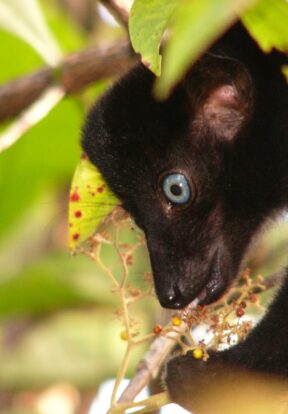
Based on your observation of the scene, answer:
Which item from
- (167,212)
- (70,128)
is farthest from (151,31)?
(70,128)

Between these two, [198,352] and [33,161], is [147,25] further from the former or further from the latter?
[33,161]

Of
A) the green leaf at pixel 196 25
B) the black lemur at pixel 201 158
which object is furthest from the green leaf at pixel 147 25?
the black lemur at pixel 201 158

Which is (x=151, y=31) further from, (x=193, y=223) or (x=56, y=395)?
(x=56, y=395)

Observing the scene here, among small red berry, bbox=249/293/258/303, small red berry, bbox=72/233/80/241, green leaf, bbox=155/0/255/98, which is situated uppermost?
green leaf, bbox=155/0/255/98

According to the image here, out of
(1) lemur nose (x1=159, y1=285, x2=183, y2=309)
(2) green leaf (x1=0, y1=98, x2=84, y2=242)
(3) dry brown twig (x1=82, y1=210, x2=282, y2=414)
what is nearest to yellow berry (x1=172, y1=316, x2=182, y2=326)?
(3) dry brown twig (x1=82, y1=210, x2=282, y2=414)

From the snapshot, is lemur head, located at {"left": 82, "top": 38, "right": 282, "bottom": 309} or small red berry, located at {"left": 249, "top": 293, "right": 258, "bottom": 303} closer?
small red berry, located at {"left": 249, "top": 293, "right": 258, "bottom": 303}

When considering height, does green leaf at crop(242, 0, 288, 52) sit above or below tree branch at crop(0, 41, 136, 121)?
above

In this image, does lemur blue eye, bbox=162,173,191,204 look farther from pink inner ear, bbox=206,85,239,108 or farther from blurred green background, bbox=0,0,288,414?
blurred green background, bbox=0,0,288,414
